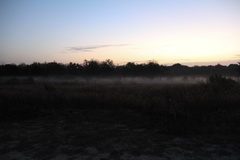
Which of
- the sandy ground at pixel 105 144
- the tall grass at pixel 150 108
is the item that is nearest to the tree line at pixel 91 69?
the tall grass at pixel 150 108

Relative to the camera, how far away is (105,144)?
747 cm

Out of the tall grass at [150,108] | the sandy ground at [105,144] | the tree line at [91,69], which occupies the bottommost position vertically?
the sandy ground at [105,144]

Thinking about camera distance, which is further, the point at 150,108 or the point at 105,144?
the point at 150,108

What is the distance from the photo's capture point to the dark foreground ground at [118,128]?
6754 millimetres

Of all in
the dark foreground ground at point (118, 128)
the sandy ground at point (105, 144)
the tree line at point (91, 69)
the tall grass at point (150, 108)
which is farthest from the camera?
the tree line at point (91, 69)

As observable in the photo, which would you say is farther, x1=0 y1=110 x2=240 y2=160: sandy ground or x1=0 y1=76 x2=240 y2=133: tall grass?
x1=0 y1=76 x2=240 y2=133: tall grass

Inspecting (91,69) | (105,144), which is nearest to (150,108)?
(105,144)

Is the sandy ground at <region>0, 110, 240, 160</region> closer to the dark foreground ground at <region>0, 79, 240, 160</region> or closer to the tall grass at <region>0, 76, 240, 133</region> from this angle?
the dark foreground ground at <region>0, 79, 240, 160</region>

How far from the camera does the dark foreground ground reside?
22.2ft

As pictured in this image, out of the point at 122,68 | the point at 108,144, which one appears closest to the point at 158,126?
the point at 108,144

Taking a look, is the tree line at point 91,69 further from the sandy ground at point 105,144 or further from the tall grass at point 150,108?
the sandy ground at point 105,144

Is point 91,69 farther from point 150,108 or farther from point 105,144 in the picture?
point 105,144

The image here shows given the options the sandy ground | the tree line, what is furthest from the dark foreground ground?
the tree line

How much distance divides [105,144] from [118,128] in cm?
193
